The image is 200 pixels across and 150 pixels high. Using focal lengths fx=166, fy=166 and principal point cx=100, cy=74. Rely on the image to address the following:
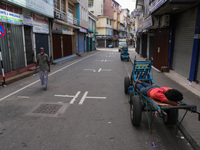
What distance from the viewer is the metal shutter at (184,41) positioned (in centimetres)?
862

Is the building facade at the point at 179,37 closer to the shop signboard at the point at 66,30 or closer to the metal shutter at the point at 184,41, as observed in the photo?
the metal shutter at the point at 184,41

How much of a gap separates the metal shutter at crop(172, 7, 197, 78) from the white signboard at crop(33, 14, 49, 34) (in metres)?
11.1

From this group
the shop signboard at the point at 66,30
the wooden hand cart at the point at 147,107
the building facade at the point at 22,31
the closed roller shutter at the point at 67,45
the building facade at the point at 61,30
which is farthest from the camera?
the closed roller shutter at the point at 67,45

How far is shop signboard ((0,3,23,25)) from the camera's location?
393 inches

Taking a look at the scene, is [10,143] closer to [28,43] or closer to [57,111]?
[57,111]

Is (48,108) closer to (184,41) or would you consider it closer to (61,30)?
(184,41)

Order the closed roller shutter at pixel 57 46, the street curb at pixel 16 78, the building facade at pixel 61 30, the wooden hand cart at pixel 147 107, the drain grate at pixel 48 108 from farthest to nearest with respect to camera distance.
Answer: the closed roller shutter at pixel 57 46 < the building facade at pixel 61 30 < the street curb at pixel 16 78 < the drain grate at pixel 48 108 < the wooden hand cart at pixel 147 107

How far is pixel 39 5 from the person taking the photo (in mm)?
13914

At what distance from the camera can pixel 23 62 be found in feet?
41.2

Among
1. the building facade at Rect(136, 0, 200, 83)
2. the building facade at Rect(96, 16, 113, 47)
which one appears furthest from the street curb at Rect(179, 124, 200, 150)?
the building facade at Rect(96, 16, 113, 47)

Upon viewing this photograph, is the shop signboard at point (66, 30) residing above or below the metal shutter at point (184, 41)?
above

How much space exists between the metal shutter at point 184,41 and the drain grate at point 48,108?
23.1 feet

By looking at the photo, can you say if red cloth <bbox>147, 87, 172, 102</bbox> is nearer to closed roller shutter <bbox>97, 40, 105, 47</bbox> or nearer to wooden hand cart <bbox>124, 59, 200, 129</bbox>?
wooden hand cart <bbox>124, 59, 200, 129</bbox>

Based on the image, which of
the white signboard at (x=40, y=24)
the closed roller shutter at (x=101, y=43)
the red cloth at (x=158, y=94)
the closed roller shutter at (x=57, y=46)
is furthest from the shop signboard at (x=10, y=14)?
the closed roller shutter at (x=101, y=43)
